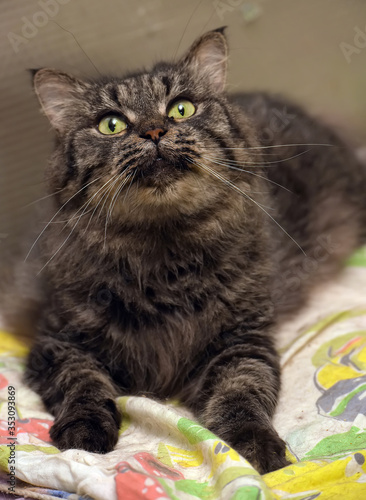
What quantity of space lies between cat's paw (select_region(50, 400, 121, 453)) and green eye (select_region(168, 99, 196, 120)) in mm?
983

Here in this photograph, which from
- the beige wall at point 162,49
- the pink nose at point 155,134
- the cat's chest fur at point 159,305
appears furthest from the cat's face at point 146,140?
the beige wall at point 162,49

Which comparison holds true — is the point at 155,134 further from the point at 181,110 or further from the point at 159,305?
the point at 159,305

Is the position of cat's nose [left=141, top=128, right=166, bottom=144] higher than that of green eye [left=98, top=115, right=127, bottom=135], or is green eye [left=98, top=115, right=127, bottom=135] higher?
green eye [left=98, top=115, right=127, bottom=135]

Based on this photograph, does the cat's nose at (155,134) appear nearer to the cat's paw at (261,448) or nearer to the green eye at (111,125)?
the green eye at (111,125)

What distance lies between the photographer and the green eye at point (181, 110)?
6.12 feet

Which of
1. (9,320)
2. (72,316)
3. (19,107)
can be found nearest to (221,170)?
(72,316)

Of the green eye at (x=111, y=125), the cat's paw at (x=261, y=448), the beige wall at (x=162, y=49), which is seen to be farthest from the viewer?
the beige wall at (x=162, y=49)

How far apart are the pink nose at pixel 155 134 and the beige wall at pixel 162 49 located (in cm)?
136

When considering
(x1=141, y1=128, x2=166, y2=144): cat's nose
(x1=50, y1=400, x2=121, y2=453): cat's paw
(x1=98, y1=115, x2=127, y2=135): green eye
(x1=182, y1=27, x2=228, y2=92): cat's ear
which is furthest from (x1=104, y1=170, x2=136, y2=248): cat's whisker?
(x1=182, y1=27, x2=228, y2=92): cat's ear

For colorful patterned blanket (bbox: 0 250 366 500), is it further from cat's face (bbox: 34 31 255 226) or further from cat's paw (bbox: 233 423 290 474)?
cat's face (bbox: 34 31 255 226)

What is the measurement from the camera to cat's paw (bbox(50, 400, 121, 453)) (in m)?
1.63

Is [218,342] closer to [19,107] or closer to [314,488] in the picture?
[314,488]

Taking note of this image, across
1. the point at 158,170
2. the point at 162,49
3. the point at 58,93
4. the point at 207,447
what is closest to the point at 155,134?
the point at 158,170

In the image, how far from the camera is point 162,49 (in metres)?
3.29
